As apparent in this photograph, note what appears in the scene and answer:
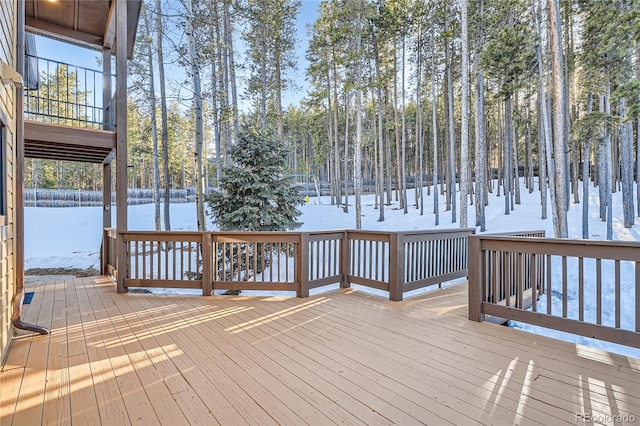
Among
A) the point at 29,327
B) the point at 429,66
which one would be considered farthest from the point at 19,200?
the point at 429,66

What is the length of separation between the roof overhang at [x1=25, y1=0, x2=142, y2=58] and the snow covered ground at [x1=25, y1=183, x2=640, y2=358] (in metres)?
6.64

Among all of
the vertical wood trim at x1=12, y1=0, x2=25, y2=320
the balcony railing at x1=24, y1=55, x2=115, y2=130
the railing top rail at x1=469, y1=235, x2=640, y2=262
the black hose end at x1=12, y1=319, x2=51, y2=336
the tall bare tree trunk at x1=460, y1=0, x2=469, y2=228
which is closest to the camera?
the railing top rail at x1=469, y1=235, x2=640, y2=262

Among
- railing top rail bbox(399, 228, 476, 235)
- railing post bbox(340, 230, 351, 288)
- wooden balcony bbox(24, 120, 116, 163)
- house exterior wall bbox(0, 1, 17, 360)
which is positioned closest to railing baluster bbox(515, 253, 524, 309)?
railing top rail bbox(399, 228, 476, 235)

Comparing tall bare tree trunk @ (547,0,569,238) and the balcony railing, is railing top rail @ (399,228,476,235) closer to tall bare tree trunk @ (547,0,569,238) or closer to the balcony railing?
tall bare tree trunk @ (547,0,569,238)

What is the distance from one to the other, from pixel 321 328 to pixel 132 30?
6546 mm

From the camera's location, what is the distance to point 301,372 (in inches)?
93.9

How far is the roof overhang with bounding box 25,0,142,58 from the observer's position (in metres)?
5.61

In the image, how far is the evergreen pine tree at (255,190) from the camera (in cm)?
671

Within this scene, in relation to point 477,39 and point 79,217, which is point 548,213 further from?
point 79,217

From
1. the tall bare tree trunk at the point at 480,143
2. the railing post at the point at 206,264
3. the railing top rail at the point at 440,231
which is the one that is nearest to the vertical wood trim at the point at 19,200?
the railing post at the point at 206,264

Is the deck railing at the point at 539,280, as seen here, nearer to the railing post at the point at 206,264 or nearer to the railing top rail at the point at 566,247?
the railing top rail at the point at 566,247

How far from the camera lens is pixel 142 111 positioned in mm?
13406

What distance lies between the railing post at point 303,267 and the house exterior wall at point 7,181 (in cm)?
295

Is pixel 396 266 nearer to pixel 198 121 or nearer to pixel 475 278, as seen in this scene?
pixel 475 278
